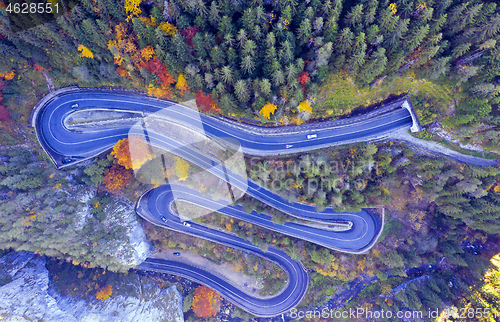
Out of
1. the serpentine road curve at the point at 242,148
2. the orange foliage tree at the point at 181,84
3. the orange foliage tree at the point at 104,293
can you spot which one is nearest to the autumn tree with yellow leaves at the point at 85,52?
the serpentine road curve at the point at 242,148

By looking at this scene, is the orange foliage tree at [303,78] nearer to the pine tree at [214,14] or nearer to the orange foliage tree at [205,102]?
the orange foliage tree at [205,102]

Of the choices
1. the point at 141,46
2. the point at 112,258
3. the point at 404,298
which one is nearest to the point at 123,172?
the point at 112,258

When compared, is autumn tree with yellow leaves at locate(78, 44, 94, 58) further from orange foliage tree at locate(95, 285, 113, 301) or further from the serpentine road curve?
orange foliage tree at locate(95, 285, 113, 301)

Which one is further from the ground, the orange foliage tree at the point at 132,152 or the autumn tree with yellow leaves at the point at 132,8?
the autumn tree with yellow leaves at the point at 132,8

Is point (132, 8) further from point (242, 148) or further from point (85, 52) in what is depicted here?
point (242, 148)

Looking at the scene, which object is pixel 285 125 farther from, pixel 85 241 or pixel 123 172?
pixel 85 241

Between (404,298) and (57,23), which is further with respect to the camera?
(404,298)
